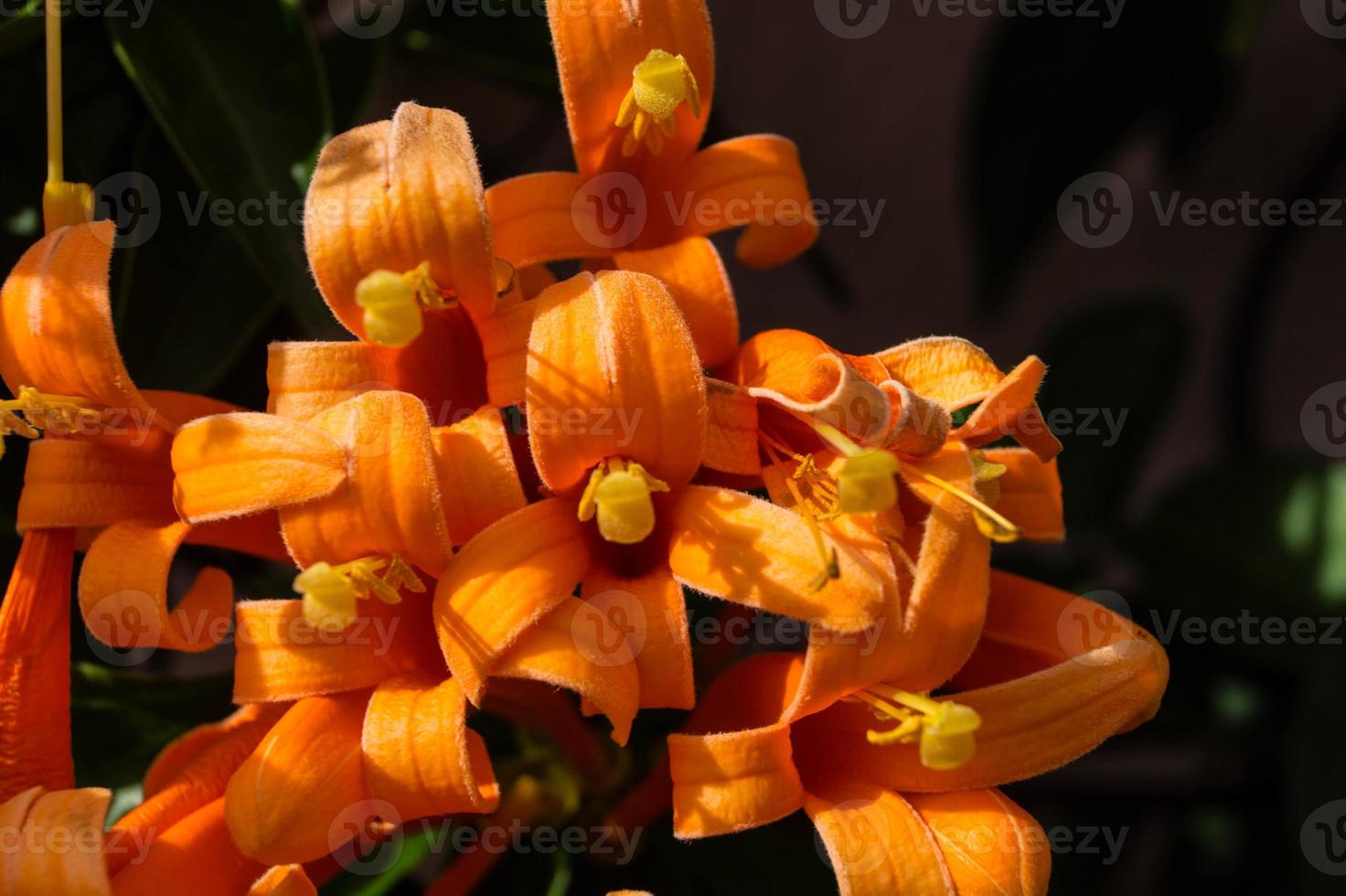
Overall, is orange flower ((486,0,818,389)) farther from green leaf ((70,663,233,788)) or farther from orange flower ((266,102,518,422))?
green leaf ((70,663,233,788))

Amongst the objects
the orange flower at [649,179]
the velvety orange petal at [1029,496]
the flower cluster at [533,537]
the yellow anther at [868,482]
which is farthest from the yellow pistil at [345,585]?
the velvety orange petal at [1029,496]

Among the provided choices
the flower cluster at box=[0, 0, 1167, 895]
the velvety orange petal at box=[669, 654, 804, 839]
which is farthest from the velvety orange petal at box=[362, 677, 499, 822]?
the velvety orange petal at box=[669, 654, 804, 839]

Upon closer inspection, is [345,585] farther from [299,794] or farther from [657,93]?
[657,93]

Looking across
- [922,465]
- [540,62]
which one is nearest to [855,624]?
[922,465]

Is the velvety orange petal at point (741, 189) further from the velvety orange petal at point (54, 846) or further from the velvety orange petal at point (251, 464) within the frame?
the velvety orange petal at point (54, 846)

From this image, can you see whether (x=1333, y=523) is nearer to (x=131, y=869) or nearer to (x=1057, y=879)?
(x=1057, y=879)
